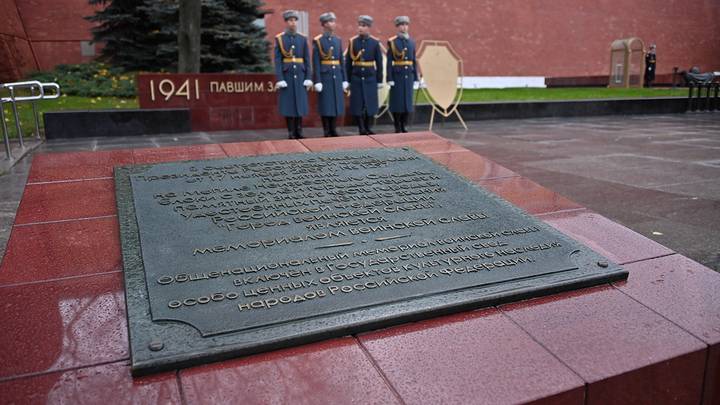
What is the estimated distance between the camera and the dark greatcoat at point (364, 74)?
7.27m

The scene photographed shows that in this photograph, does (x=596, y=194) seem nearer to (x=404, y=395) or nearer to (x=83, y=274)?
(x=404, y=395)

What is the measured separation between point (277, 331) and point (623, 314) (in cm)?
111

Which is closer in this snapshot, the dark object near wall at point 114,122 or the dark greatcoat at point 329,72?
the dark greatcoat at point 329,72

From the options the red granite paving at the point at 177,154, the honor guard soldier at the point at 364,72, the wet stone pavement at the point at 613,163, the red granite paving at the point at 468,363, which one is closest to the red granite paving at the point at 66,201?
the red granite paving at the point at 177,154

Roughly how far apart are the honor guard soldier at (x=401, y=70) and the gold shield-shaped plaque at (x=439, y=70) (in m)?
0.33

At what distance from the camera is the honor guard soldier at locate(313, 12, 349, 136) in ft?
22.4

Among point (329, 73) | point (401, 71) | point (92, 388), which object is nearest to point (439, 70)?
point (401, 71)

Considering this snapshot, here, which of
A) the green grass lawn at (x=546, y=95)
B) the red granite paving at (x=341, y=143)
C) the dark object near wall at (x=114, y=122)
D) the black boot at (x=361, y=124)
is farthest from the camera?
the green grass lawn at (x=546, y=95)

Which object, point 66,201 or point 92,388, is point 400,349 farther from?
point 66,201

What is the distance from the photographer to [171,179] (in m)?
2.44

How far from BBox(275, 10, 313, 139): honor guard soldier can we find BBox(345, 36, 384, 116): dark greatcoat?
0.85m

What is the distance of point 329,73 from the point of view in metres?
6.94

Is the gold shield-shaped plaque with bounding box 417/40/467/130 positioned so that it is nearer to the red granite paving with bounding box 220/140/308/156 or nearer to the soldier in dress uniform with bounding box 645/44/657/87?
the red granite paving with bounding box 220/140/308/156

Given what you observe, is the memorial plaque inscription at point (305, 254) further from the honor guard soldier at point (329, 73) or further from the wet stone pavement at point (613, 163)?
the honor guard soldier at point (329, 73)
